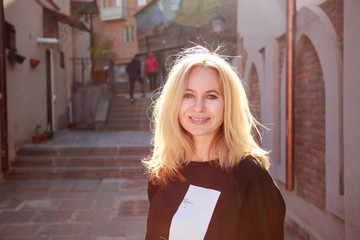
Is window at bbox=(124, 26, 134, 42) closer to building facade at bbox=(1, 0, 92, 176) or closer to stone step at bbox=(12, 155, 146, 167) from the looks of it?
building facade at bbox=(1, 0, 92, 176)

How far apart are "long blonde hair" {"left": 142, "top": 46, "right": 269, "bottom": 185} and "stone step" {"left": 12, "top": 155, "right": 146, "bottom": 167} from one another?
5606mm

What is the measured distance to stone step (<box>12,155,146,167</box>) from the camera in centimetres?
748

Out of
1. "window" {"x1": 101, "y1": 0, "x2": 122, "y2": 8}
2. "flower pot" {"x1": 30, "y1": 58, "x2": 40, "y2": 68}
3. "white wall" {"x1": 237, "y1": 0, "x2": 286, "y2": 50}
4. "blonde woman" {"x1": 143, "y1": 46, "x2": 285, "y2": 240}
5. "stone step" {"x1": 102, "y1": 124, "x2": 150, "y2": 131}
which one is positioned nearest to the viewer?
"blonde woman" {"x1": 143, "y1": 46, "x2": 285, "y2": 240}

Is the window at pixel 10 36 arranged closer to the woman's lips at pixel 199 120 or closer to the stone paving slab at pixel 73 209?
the stone paving slab at pixel 73 209

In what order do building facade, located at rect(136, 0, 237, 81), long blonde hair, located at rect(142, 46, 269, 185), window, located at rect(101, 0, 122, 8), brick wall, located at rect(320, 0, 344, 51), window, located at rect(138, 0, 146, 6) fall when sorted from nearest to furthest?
1. long blonde hair, located at rect(142, 46, 269, 185)
2. brick wall, located at rect(320, 0, 344, 51)
3. building facade, located at rect(136, 0, 237, 81)
4. window, located at rect(138, 0, 146, 6)
5. window, located at rect(101, 0, 122, 8)

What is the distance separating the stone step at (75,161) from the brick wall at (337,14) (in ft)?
16.7

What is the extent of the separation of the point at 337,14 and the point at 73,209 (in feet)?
13.9

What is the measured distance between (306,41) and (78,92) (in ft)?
37.2

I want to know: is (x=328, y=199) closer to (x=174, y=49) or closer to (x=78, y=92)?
(x=78, y=92)

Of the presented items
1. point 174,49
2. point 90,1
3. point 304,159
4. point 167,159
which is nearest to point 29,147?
point 304,159

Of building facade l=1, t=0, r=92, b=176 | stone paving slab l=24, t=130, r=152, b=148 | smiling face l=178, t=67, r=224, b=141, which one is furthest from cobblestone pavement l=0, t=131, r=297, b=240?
smiling face l=178, t=67, r=224, b=141

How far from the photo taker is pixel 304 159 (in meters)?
4.16

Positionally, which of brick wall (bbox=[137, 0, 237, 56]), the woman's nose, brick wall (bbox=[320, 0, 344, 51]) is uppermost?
brick wall (bbox=[137, 0, 237, 56])

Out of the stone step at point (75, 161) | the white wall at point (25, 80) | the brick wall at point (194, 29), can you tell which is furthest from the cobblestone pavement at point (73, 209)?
the brick wall at point (194, 29)
